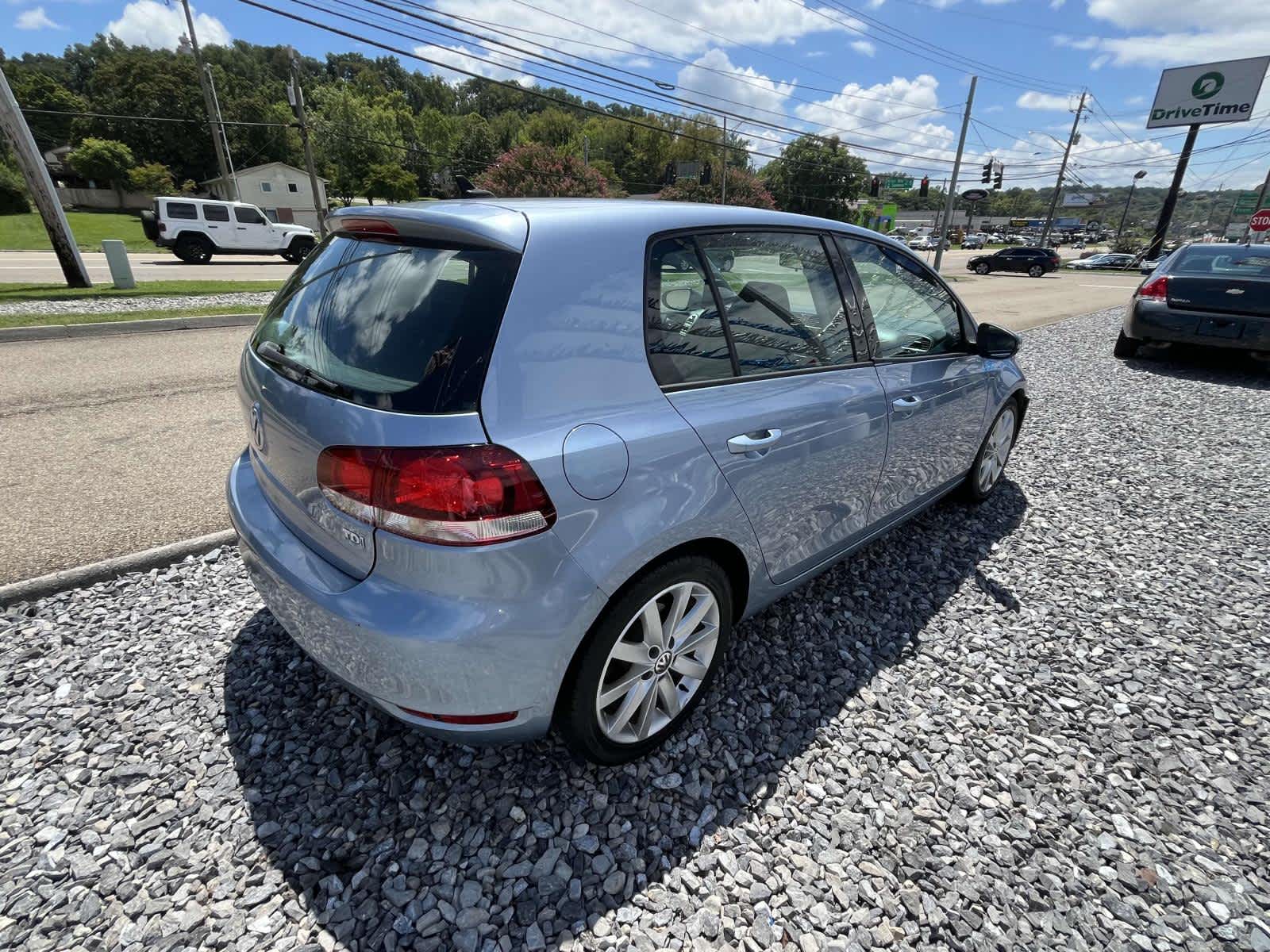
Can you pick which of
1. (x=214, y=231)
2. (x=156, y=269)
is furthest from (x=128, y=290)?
(x=214, y=231)

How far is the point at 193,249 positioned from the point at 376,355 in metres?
25.0

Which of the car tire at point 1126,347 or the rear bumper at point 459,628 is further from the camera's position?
the car tire at point 1126,347

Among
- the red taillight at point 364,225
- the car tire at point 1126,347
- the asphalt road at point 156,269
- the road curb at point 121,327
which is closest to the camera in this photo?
the red taillight at point 364,225

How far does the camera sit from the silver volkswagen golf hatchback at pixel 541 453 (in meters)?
1.59

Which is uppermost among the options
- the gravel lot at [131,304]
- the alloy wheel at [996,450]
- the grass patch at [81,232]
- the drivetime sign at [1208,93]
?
the drivetime sign at [1208,93]

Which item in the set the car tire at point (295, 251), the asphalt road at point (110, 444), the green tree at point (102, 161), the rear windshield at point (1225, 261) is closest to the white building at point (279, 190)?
the green tree at point (102, 161)

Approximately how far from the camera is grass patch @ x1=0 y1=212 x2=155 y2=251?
29875mm

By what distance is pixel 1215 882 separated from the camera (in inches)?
72.3

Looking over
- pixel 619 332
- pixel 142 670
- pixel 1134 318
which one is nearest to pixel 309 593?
pixel 619 332

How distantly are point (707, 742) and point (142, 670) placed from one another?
221 cm

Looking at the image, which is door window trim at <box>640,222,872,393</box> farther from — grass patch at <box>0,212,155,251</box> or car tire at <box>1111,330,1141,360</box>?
grass patch at <box>0,212,155,251</box>

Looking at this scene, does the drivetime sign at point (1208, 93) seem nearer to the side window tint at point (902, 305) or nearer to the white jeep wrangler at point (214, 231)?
the white jeep wrangler at point (214, 231)

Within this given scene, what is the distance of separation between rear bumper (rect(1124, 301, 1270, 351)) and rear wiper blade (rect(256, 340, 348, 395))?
384 inches

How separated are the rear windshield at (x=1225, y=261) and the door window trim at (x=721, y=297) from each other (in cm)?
813
